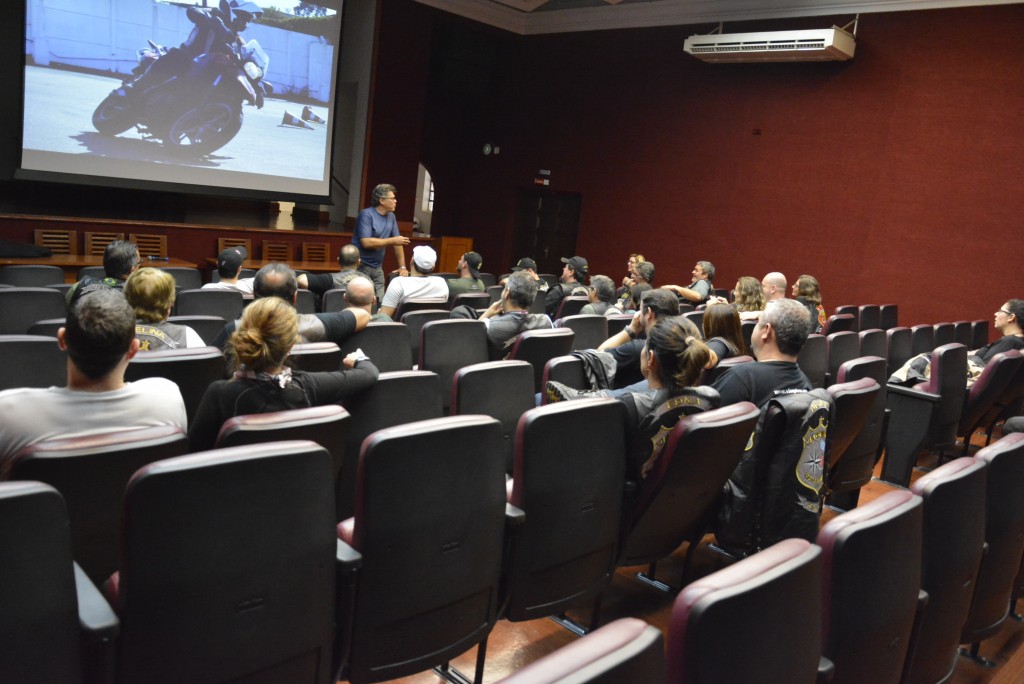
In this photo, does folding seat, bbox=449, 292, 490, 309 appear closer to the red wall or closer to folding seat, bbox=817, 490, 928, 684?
folding seat, bbox=817, 490, 928, 684

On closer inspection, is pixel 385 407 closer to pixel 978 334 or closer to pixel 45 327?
pixel 45 327

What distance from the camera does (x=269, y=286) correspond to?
11.0 ft

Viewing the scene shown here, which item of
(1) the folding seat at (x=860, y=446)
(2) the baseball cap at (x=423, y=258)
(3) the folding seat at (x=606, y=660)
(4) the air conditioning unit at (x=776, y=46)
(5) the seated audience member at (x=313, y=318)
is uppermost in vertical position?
(4) the air conditioning unit at (x=776, y=46)

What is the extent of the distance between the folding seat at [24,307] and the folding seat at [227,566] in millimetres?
2843

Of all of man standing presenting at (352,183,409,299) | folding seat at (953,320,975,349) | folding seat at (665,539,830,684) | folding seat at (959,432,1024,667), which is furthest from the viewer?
man standing presenting at (352,183,409,299)

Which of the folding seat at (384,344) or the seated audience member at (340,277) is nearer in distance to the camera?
the folding seat at (384,344)

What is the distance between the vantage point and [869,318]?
715cm

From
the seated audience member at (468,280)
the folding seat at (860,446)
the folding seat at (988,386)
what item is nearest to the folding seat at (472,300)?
the seated audience member at (468,280)

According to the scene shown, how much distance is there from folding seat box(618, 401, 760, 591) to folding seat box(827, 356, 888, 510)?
43.4 inches

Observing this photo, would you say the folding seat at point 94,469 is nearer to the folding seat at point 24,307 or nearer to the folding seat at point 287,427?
the folding seat at point 287,427

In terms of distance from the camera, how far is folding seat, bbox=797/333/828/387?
4.43m

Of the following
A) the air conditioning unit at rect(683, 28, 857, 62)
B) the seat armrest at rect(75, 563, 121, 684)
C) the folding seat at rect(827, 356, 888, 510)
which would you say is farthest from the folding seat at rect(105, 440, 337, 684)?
the air conditioning unit at rect(683, 28, 857, 62)

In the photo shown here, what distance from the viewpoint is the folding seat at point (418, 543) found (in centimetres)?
169

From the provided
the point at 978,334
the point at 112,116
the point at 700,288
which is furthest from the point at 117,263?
the point at 978,334
